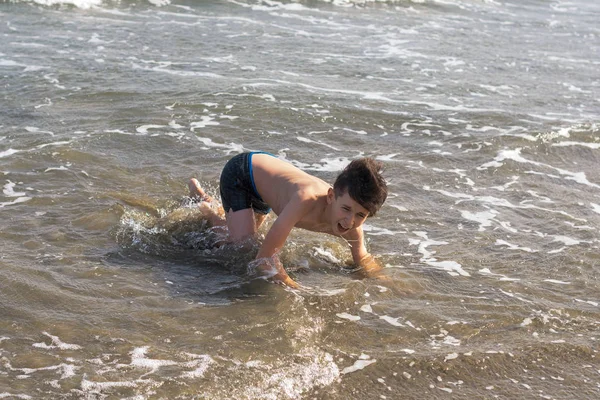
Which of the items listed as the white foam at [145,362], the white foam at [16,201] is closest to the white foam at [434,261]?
the white foam at [145,362]

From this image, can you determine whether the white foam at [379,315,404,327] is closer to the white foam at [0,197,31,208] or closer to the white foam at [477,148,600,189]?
the white foam at [0,197,31,208]

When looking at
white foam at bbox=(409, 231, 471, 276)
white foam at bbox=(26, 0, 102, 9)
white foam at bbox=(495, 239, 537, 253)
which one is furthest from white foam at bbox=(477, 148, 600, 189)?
white foam at bbox=(26, 0, 102, 9)

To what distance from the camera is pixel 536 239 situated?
6.38 meters

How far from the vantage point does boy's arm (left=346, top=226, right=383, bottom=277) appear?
5.51 meters

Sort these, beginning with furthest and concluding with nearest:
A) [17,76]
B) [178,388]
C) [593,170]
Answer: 1. [17,76]
2. [593,170]
3. [178,388]

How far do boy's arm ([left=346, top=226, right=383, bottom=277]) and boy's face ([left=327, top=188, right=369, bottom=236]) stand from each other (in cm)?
44

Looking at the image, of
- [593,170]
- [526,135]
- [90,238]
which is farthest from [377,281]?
[526,135]

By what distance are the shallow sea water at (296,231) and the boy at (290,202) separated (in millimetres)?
220

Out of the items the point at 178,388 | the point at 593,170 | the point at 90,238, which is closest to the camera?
the point at 178,388

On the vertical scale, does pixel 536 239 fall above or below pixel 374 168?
below

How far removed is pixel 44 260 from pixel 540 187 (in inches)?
195

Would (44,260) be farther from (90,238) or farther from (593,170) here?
(593,170)

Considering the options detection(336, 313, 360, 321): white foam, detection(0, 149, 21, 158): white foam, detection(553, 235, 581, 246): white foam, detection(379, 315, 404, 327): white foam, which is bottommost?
detection(336, 313, 360, 321): white foam

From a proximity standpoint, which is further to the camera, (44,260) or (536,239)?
(536,239)
